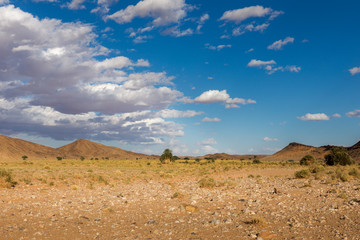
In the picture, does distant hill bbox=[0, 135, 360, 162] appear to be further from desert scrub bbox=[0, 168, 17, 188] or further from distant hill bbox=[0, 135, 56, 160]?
desert scrub bbox=[0, 168, 17, 188]

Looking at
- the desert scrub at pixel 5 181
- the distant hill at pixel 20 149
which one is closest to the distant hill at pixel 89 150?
the distant hill at pixel 20 149

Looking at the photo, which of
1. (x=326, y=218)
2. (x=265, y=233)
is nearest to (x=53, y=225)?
(x=265, y=233)

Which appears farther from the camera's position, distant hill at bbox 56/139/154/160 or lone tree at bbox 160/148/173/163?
distant hill at bbox 56/139/154/160

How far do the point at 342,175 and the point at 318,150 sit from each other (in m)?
119

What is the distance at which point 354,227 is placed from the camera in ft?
27.8

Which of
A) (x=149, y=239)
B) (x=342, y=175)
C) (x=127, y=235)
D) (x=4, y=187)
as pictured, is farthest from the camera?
(x=342, y=175)

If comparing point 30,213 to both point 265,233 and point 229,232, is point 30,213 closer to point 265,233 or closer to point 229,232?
point 229,232

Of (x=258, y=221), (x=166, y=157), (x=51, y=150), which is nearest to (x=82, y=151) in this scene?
(x=51, y=150)

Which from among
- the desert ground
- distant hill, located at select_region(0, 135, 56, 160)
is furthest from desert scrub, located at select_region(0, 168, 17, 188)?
distant hill, located at select_region(0, 135, 56, 160)

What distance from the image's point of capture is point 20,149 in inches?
4528

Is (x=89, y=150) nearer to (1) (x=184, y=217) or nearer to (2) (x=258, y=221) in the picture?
(1) (x=184, y=217)

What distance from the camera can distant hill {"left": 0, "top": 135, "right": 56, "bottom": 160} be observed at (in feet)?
342

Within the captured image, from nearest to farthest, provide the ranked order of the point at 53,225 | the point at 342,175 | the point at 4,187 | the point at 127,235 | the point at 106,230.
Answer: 1. the point at 127,235
2. the point at 106,230
3. the point at 53,225
4. the point at 4,187
5. the point at 342,175

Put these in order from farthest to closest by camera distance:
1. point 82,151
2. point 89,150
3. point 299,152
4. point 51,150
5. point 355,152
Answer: point 89,150
point 82,151
point 51,150
point 299,152
point 355,152
